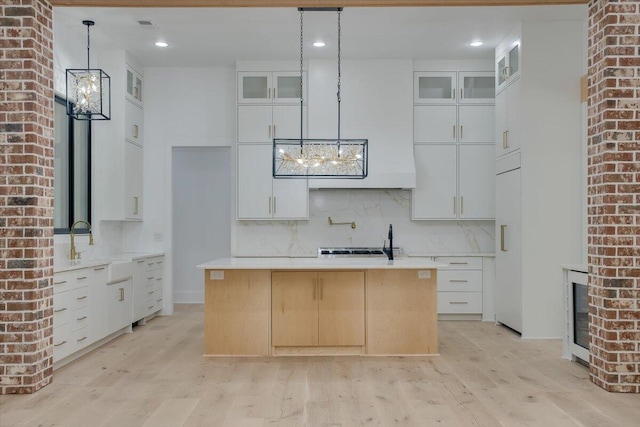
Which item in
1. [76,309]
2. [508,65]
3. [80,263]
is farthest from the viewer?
[508,65]

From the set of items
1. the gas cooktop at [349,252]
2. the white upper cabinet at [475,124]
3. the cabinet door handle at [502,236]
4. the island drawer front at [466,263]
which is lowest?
the island drawer front at [466,263]

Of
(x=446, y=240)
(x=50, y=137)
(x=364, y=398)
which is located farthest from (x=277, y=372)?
(x=446, y=240)

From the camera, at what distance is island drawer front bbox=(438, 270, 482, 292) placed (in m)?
6.62

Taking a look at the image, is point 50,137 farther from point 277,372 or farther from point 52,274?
point 277,372

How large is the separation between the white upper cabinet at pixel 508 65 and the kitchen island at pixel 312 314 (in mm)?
2469

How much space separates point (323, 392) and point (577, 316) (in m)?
2.29

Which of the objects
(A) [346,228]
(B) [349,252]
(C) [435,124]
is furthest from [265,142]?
(C) [435,124]

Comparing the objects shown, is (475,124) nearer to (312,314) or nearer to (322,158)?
(322,158)

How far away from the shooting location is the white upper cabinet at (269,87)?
6844 mm

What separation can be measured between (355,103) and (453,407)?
4.24 metres

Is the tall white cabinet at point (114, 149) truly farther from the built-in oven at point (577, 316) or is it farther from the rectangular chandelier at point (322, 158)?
the built-in oven at point (577, 316)

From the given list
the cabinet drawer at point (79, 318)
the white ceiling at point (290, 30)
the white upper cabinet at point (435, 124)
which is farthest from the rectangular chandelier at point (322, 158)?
the white upper cabinet at point (435, 124)

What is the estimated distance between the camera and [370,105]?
266 inches

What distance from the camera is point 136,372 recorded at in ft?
14.1
